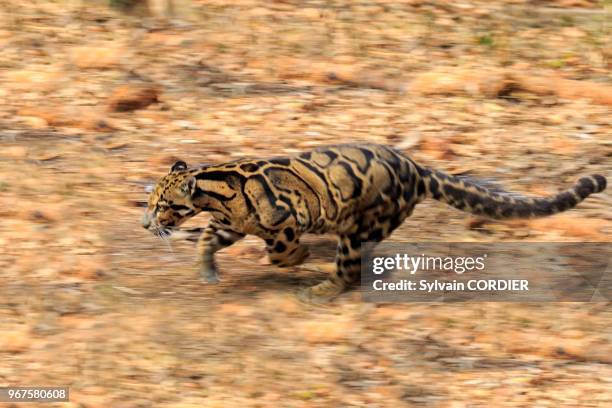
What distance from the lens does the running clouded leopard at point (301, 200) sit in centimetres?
766

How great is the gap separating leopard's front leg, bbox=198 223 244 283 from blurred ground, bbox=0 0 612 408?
12 cm

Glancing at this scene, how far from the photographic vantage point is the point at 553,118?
10812 mm

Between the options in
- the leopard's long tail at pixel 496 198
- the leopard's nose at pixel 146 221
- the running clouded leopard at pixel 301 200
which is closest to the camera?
the running clouded leopard at pixel 301 200

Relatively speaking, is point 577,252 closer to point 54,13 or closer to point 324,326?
point 324,326

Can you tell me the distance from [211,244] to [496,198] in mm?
1954

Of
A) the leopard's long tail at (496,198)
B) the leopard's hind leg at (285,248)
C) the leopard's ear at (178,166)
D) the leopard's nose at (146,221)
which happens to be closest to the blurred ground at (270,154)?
the leopard's hind leg at (285,248)

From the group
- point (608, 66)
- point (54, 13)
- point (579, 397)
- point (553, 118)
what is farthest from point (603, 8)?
point (579, 397)

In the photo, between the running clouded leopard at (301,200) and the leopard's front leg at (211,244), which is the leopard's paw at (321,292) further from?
the leopard's front leg at (211,244)

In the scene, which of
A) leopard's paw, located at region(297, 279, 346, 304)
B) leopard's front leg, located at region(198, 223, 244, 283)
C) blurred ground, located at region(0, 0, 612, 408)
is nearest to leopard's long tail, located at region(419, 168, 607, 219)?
blurred ground, located at region(0, 0, 612, 408)

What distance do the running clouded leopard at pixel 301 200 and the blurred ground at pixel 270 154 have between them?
0.30 m

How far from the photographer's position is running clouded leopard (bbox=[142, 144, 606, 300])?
7.66 m

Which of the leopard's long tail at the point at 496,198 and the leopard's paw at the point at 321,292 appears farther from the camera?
the leopard's long tail at the point at 496,198

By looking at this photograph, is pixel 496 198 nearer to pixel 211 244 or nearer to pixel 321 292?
pixel 321 292

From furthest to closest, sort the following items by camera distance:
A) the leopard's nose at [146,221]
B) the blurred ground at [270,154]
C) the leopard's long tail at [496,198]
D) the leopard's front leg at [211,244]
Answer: the leopard's long tail at [496,198]
the leopard's front leg at [211,244]
the leopard's nose at [146,221]
the blurred ground at [270,154]
